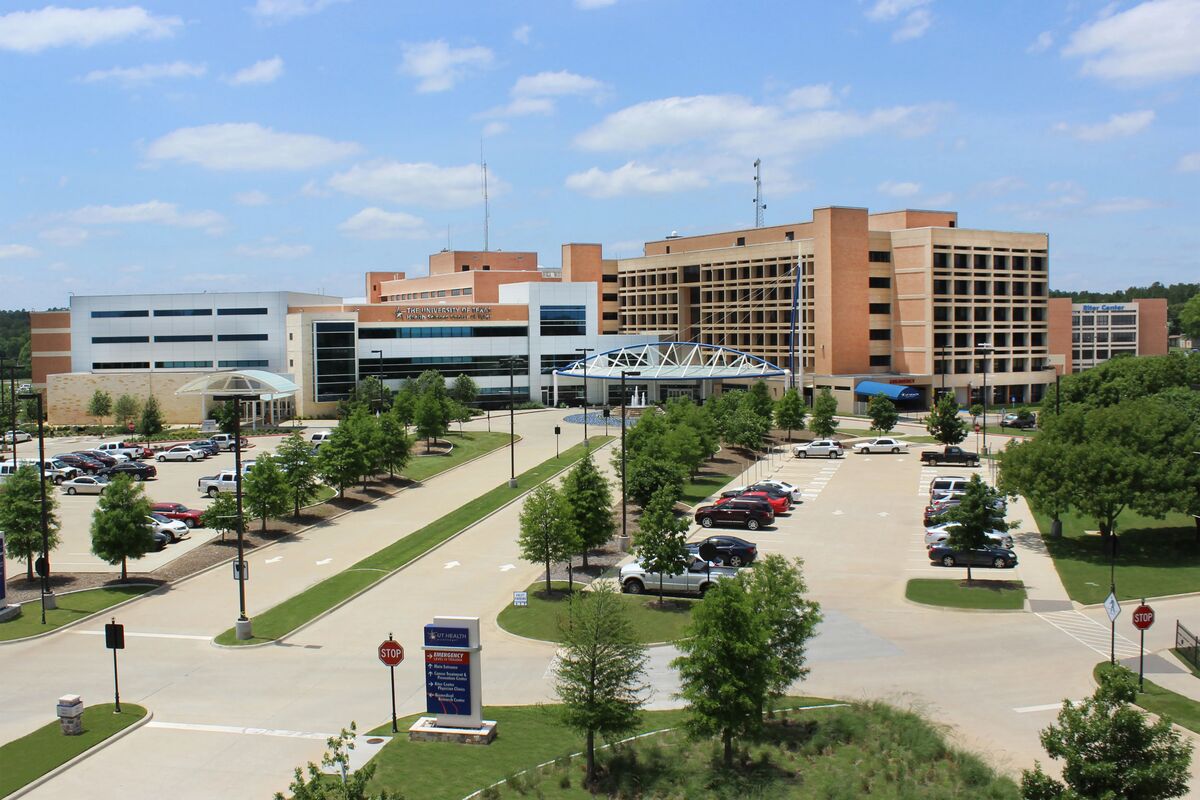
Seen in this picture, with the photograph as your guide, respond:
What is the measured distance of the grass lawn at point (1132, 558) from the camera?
33656mm

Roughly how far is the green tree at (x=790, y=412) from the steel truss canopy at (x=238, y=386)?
41562mm

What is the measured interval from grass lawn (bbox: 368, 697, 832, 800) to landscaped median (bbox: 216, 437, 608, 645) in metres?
9.46

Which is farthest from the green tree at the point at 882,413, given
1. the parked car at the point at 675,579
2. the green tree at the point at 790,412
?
the parked car at the point at 675,579

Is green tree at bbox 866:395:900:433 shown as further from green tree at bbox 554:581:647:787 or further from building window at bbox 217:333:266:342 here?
building window at bbox 217:333:266:342

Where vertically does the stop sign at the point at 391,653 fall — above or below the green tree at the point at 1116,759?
below

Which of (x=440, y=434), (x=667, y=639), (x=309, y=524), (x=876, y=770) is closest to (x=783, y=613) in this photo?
(x=876, y=770)

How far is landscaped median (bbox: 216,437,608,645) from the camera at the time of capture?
102ft

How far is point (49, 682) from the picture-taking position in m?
26.5

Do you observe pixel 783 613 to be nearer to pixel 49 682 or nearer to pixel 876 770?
pixel 876 770

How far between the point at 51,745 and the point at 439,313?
77.9 meters

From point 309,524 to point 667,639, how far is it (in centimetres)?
2341

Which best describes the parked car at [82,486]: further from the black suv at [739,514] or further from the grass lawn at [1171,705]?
the grass lawn at [1171,705]

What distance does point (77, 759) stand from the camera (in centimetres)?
2108

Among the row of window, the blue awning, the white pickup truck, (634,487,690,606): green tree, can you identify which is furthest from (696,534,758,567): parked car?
the row of window
